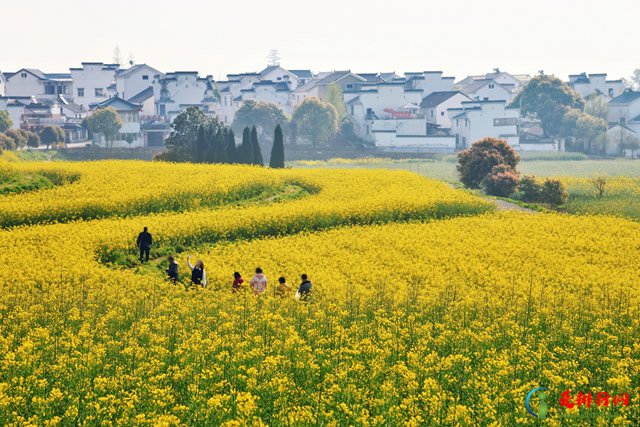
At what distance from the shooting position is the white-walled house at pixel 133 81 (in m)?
139

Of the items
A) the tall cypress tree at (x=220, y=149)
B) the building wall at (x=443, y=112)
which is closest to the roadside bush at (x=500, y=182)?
the tall cypress tree at (x=220, y=149)

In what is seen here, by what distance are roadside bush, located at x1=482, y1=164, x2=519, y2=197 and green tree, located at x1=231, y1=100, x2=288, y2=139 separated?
6381 cm

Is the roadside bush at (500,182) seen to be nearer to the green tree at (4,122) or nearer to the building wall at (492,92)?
the green tree at (4,122)

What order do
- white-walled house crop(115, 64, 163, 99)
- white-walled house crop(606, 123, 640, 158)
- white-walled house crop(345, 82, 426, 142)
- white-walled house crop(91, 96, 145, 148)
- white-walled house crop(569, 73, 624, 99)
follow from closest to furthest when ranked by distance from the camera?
1. white-walled house crop(91, 96, 145, 148)
2. white-walled house crop(606, 123, 640, 158)
3. white-walled house crop(345, 82, 426, 142)
4. white-walled house crop(115, 64, 163, 99)
5. white-walled house crop(569, 73, 624, 99)

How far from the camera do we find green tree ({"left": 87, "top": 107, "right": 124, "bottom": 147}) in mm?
107812

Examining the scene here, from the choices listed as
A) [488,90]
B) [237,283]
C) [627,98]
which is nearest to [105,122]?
[488,90]

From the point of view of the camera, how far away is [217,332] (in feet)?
63.3

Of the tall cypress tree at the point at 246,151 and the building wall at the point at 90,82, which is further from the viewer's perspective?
the building wall at the point at 90,82

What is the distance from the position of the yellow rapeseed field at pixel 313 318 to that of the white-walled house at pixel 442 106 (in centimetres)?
8630

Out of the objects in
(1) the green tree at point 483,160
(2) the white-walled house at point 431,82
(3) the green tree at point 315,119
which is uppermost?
(2) the white-walled house at point 431,82

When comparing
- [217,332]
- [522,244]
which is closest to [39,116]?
[522,244]

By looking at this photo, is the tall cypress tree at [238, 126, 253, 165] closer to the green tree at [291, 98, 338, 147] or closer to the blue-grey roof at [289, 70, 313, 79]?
the green tree at [291, 98, 338, 147]

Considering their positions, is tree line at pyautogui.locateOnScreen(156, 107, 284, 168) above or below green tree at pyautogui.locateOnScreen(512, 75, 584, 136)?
below
